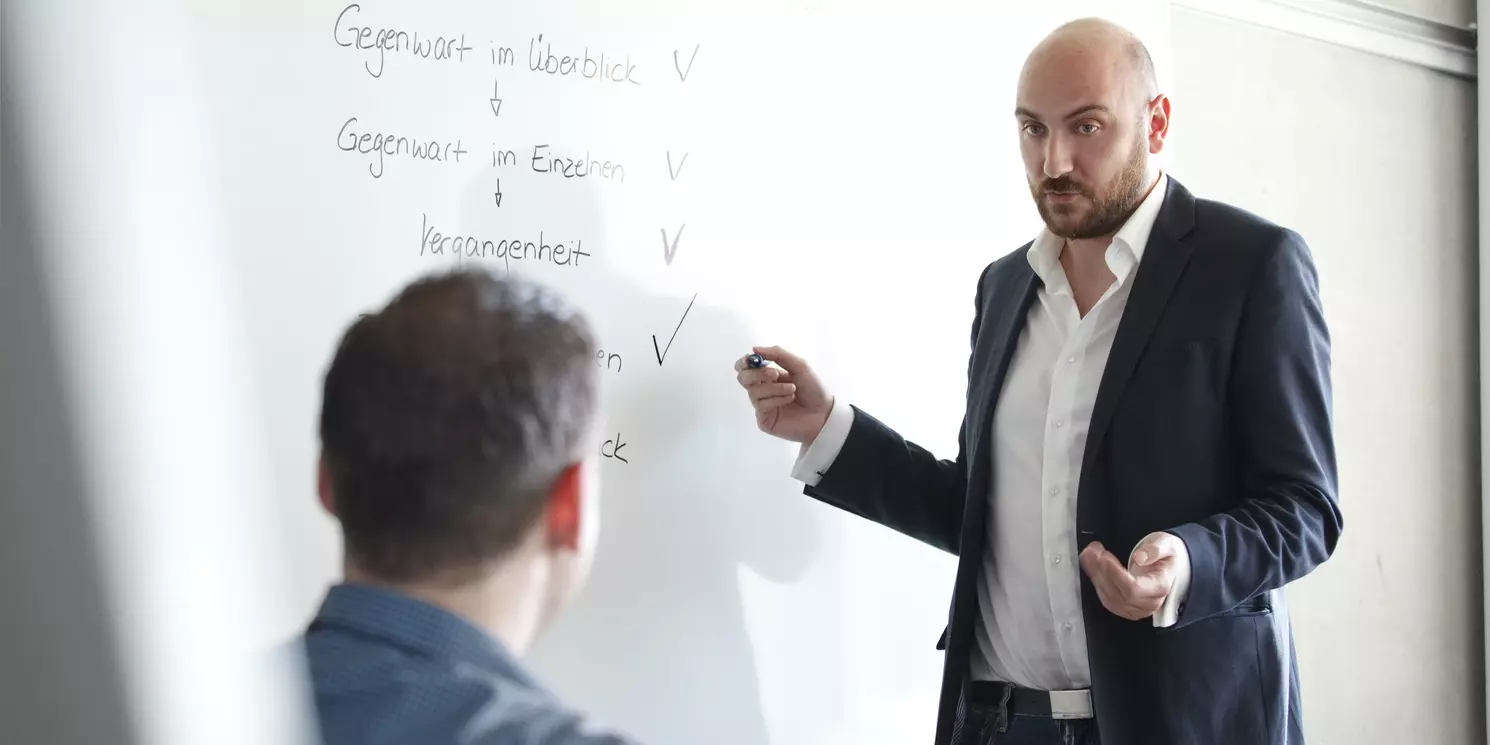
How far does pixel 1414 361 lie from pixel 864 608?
1686mm

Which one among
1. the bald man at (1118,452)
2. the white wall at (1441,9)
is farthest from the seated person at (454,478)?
the white wall at (1441,9)

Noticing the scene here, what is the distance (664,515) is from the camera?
151cm

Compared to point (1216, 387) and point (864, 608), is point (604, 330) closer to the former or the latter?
point (864, 608)

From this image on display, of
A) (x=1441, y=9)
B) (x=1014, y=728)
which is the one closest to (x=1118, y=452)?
(x=1014, y=728)

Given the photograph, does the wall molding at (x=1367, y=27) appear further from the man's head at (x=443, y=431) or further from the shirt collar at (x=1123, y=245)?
the man's head at (x=443, y=431)

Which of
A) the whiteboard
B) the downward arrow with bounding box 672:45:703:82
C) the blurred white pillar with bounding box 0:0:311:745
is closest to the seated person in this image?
the blurred white pillar with bounding box 0:0:311:745

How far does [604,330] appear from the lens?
4.80ft

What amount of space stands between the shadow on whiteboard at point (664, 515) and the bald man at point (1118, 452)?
0.08 m

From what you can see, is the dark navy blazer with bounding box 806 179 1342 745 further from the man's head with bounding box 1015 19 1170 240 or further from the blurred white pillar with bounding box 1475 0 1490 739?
the blurred white pillar with bounding box 1475 0 1490 739

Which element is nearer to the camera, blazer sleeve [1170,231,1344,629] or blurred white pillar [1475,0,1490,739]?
blazer sleeve [1170,231,1344,629]

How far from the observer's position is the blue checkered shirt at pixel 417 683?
61 centimetres

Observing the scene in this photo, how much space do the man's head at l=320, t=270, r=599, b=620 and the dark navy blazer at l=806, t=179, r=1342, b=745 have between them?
773mm

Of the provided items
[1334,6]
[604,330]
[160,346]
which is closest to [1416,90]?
[1334,6]

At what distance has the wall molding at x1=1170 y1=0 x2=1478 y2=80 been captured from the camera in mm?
2385
